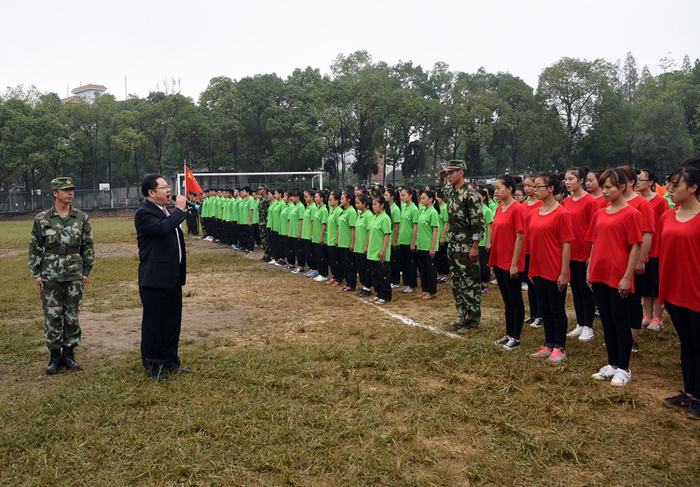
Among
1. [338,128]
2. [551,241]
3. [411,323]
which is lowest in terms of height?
[411,323]

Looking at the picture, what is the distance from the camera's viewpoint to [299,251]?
13.2 meters

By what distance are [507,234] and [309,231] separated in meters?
6.40

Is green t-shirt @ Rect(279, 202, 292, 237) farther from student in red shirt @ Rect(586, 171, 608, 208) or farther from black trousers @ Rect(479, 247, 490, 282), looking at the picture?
student in red shirt @ Rect(586, 171, 608, 208)

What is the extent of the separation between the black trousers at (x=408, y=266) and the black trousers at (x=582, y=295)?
3.78m

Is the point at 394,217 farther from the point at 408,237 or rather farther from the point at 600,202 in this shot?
the point at 600,202

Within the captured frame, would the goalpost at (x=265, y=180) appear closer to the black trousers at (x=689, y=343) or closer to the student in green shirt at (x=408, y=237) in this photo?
the student in green shirt at (x=408, y=237)

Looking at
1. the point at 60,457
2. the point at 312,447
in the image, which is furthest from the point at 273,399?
the point at 60,457

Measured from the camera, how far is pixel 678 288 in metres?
4.52

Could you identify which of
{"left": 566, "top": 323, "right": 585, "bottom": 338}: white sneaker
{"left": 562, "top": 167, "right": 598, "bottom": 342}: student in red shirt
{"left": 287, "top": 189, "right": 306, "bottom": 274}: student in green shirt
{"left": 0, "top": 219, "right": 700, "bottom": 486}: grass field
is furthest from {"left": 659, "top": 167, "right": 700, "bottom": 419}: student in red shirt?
{"left": 287, "top": 189, "right": 306, "bottom": 274}: student in green shirt

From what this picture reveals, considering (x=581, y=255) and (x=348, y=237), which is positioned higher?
(x=581, y=255)

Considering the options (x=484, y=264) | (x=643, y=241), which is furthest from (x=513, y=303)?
(x=484, y=264)

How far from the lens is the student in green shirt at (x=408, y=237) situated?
10.0 m

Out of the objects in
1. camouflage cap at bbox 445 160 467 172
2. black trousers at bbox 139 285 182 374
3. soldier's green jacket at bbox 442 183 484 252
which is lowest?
black trousers at bbox 139 285 182 374

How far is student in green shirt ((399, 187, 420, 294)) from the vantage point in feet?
32.9
